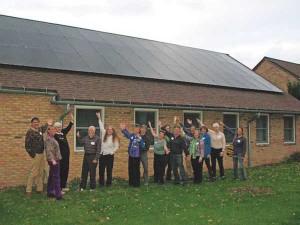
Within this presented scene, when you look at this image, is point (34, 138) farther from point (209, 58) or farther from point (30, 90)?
point (209, 58)

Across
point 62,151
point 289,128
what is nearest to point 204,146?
point 62,151

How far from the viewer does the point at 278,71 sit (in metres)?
28.6

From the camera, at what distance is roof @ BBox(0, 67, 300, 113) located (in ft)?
36.4

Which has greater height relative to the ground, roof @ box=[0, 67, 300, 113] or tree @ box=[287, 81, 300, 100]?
tree @ box=[287, 81, 300, 100]

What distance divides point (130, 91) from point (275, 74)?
18513 mm

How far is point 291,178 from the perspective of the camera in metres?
12.3

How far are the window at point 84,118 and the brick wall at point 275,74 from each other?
19.0 metres

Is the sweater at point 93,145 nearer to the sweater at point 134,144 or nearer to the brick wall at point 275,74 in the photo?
the sweater at point 134,144

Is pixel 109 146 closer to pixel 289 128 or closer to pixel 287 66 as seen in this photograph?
pixel 289 128

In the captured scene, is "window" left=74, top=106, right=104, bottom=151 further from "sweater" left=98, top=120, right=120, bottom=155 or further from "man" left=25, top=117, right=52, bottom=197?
"man" left=25, top=117, right=52, bottom=197

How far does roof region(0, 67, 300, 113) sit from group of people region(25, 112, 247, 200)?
1.33m

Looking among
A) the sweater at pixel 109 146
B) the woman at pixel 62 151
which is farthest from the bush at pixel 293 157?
the woman at pixel 62 151

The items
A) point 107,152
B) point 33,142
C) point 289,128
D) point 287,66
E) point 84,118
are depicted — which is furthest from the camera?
point 287,66

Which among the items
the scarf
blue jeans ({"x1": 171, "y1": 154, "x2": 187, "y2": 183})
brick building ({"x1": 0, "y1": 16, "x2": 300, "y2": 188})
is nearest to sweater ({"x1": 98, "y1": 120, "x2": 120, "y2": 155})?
brick building ({"x1": 0, "y1": 16, "x2": 300, "y2": 188})
